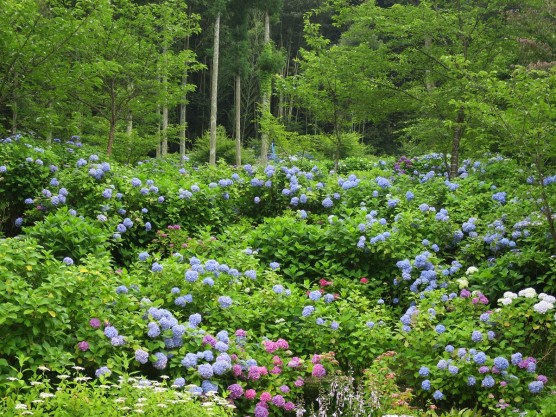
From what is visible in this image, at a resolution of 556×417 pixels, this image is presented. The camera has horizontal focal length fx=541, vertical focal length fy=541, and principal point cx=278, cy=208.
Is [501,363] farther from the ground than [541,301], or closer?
closer

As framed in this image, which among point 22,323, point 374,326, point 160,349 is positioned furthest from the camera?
point 374,326

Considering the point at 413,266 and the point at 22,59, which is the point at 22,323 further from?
the point at 22,59

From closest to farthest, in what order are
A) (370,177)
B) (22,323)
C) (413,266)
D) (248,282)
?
1. (22,323)
2. (248,282)
3. (413,266)
4. (370,177)

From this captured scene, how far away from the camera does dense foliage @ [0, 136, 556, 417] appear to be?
306cm

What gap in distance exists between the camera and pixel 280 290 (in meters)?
4.13

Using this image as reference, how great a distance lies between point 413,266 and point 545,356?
1409 mm

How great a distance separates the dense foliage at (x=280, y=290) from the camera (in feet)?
10.0

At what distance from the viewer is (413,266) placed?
4895 mm

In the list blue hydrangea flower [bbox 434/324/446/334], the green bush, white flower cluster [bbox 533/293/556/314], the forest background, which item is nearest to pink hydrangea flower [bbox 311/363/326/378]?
blue hydrangea flower [bbox 434/324/446/334]

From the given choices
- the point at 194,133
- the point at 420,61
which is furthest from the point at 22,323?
the point at 194,133

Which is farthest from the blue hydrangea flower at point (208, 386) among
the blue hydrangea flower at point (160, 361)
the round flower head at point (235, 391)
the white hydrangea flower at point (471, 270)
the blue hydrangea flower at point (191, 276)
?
the white hydrangea flower at point (471, 270)

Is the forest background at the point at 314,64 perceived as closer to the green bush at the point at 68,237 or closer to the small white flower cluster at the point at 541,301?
the green bush at the point at 68,237

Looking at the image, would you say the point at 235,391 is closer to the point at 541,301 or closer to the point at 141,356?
the point at 141,356

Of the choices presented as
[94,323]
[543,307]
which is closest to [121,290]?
[94,323]
